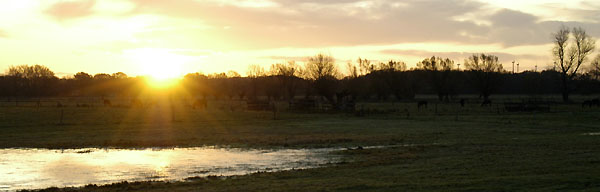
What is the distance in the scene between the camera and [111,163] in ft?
59.1

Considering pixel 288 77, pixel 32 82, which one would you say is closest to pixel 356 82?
pixel 288 77

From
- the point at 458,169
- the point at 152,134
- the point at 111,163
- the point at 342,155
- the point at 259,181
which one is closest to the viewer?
the point at 259,181

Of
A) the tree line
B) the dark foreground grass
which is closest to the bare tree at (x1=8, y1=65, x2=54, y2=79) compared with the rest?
the tree line

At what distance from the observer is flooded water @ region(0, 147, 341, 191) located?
48.3 ft

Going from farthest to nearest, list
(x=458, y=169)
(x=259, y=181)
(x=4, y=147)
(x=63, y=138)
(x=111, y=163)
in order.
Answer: (x=63, y=138)
(x=4, y=147)
(x=111, y=163)
(x=458, y=169)
(x=259, y=181)

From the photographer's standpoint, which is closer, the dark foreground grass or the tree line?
the dark foreground grass

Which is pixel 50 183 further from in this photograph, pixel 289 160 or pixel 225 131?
pixel 225 131

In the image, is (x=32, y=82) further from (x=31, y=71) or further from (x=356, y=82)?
(x=356, y=82)

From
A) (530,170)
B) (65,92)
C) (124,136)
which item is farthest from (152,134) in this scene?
(65,92)

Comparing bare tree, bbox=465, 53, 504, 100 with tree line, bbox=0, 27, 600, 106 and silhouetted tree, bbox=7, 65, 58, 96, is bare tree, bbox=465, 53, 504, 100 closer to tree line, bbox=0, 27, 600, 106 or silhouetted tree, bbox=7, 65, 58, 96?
tree line, bbox=0, 27, 600, 106

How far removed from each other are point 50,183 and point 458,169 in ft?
33.7

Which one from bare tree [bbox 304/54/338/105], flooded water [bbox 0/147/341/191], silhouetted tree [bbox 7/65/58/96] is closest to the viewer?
flooded water [bbox 0/147/341/191]

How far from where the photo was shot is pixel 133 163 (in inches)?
711

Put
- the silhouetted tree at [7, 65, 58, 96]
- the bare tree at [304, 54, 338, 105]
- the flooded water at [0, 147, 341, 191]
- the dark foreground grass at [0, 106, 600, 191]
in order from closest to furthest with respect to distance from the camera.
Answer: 1. the dark foreground grass at [0, 106, 600, 191]
2. the flooded water at [0, 147, 341, 191]
3. the bare tree at [304, 54, 338, 105]
4. the silhouetted tree at [7, 65, 58, 96]
